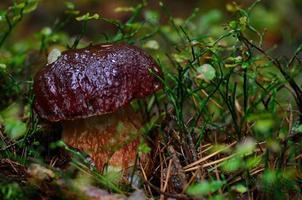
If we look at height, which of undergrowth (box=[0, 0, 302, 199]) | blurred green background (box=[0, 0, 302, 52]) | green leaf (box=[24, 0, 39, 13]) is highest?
blurred green background (box=[0, 0, 302, 52])

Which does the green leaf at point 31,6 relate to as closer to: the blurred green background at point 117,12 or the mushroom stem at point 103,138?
the mushroom stem at point 103,138

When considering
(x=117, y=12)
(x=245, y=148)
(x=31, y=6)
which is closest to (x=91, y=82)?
(x=245, y=148)

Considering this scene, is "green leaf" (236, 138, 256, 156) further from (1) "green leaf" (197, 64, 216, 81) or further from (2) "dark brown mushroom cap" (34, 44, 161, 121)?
(2) "dark brown mushroom cap" (34, 44, 161, 121)

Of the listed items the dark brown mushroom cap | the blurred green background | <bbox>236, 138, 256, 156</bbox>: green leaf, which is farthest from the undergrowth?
the blurred green background

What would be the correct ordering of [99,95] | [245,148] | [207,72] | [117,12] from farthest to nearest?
[117,12], [99,95], [207,72], [245,148]

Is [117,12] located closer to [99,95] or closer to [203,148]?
[203,148]

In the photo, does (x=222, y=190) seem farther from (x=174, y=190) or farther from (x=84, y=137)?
(x=84, y=137)

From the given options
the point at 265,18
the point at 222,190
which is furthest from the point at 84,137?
the point at 265,18
